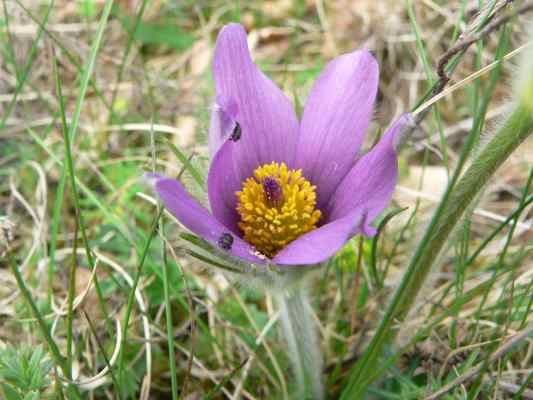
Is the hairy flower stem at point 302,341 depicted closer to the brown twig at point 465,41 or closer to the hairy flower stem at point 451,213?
the hairy flower stem at point 451,213

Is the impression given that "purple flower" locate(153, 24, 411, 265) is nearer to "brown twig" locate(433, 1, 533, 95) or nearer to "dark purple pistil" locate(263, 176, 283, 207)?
"dark purple pistil" locate(263, 176, 283, 207)

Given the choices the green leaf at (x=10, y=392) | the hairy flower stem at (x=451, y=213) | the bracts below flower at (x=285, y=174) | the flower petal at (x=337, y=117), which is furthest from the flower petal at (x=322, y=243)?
the green leaf at (x=10, y=392)

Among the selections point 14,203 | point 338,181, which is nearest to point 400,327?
point 338,181

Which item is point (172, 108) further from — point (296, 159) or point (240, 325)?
point (296, 159)

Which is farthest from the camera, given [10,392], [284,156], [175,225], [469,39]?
[175,225]

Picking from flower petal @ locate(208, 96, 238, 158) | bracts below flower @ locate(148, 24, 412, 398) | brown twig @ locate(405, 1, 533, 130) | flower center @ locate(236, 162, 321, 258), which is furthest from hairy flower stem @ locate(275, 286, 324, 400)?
brown twig @ locate(405, 1, 533, 130)

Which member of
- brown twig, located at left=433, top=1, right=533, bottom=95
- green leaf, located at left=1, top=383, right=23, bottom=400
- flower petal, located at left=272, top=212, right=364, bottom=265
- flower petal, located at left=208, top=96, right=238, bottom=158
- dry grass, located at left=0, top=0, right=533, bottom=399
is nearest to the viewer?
brown twig, located at left=433, top=1, right=533, bottom=95

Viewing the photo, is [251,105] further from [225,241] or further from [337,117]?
[225,241]

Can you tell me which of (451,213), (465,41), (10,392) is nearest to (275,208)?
(451,213)
